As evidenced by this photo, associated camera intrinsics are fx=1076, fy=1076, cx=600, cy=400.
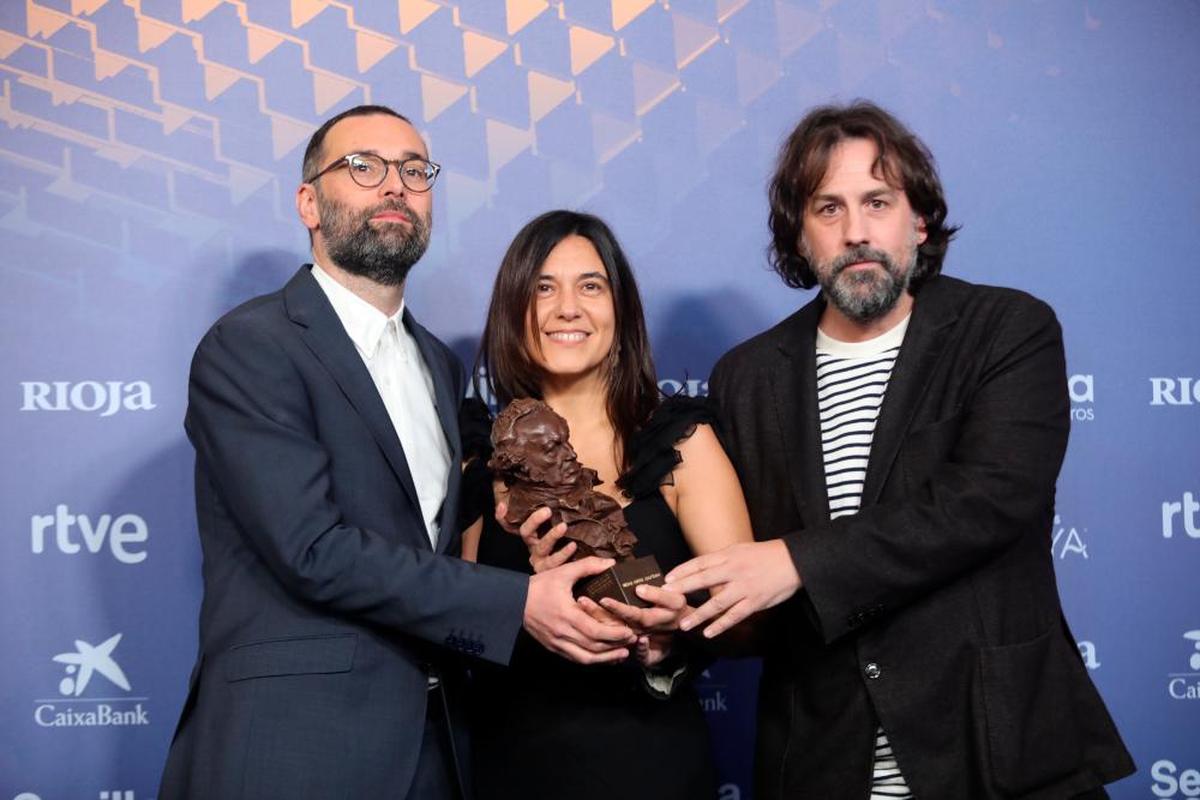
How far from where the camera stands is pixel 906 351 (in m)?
2.39

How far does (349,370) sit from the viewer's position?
2391mm

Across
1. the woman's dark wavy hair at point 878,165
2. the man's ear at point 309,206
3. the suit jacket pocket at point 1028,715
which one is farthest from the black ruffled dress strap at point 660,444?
the man's ear at point 309,206

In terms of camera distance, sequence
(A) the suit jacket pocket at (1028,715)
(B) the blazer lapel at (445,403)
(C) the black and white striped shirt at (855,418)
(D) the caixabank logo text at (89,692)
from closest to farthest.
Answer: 1. (A) the suit jacket pocket at (1028,715)
2. (C) the black and white striped shirt at (855,418)
3. (B) the blazer lapel at (445,403)
4. (D) the caixabank logo text at (89,692)

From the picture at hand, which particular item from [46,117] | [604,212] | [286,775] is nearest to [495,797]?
[286,775]

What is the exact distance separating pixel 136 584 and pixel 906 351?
2539 millimetres

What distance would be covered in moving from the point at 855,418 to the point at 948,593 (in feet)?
1.40

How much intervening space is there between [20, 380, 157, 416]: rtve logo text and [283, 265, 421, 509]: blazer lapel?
1303mm

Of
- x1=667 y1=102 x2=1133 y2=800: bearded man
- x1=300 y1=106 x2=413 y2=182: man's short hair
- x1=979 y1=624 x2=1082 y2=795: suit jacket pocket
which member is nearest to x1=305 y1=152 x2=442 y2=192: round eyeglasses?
x1=300 y1=106 x2=413 y2=182: man's short hair

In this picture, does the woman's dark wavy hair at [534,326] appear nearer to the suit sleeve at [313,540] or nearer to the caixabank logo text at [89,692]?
the suit sleeve at [313,540]

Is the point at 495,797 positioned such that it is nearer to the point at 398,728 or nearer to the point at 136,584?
the point at 398,728

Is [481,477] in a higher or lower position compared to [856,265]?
lower

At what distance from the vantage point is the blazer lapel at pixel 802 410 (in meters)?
2.39

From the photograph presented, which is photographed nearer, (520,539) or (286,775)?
(286,775)

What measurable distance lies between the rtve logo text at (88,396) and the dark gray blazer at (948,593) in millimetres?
2192
